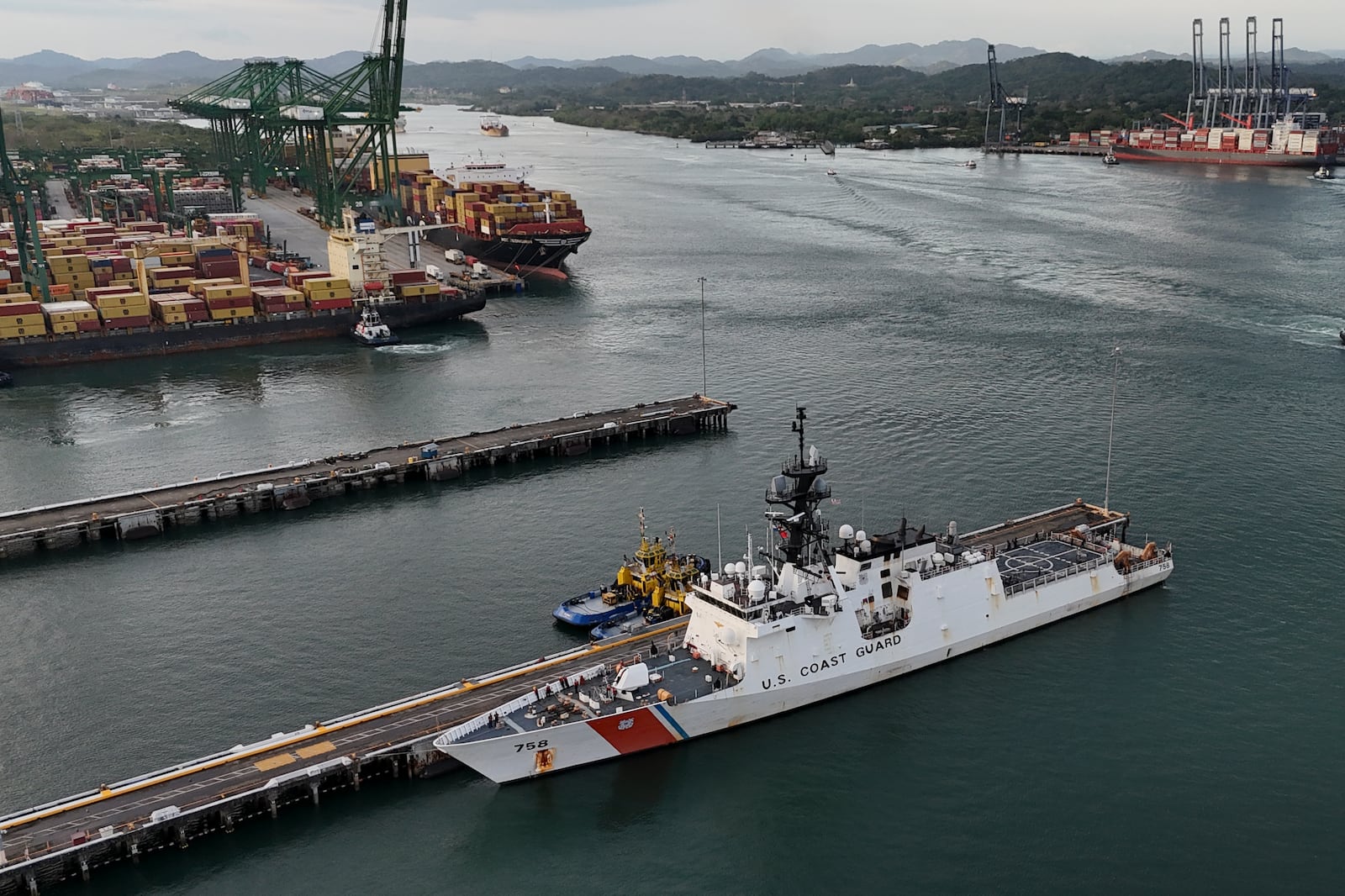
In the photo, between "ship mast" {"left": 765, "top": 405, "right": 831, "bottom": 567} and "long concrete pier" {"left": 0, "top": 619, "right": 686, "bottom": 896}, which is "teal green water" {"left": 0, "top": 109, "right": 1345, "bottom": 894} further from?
"ship mast" {"left": 765, "top": 405, "right": 831, "bottom": 567}

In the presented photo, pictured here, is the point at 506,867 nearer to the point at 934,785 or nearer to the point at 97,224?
the point at 934,785

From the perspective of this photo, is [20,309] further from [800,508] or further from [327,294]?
[800,508]

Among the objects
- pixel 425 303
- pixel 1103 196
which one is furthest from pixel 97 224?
pixel 1103 196

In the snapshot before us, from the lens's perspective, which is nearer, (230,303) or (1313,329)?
(1313,329)

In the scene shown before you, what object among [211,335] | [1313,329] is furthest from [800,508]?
[1313,329]

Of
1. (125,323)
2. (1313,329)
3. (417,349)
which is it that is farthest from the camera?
(417,349)

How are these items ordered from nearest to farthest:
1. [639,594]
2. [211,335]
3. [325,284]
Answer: [639,594] → [211,335] → [325,284]
